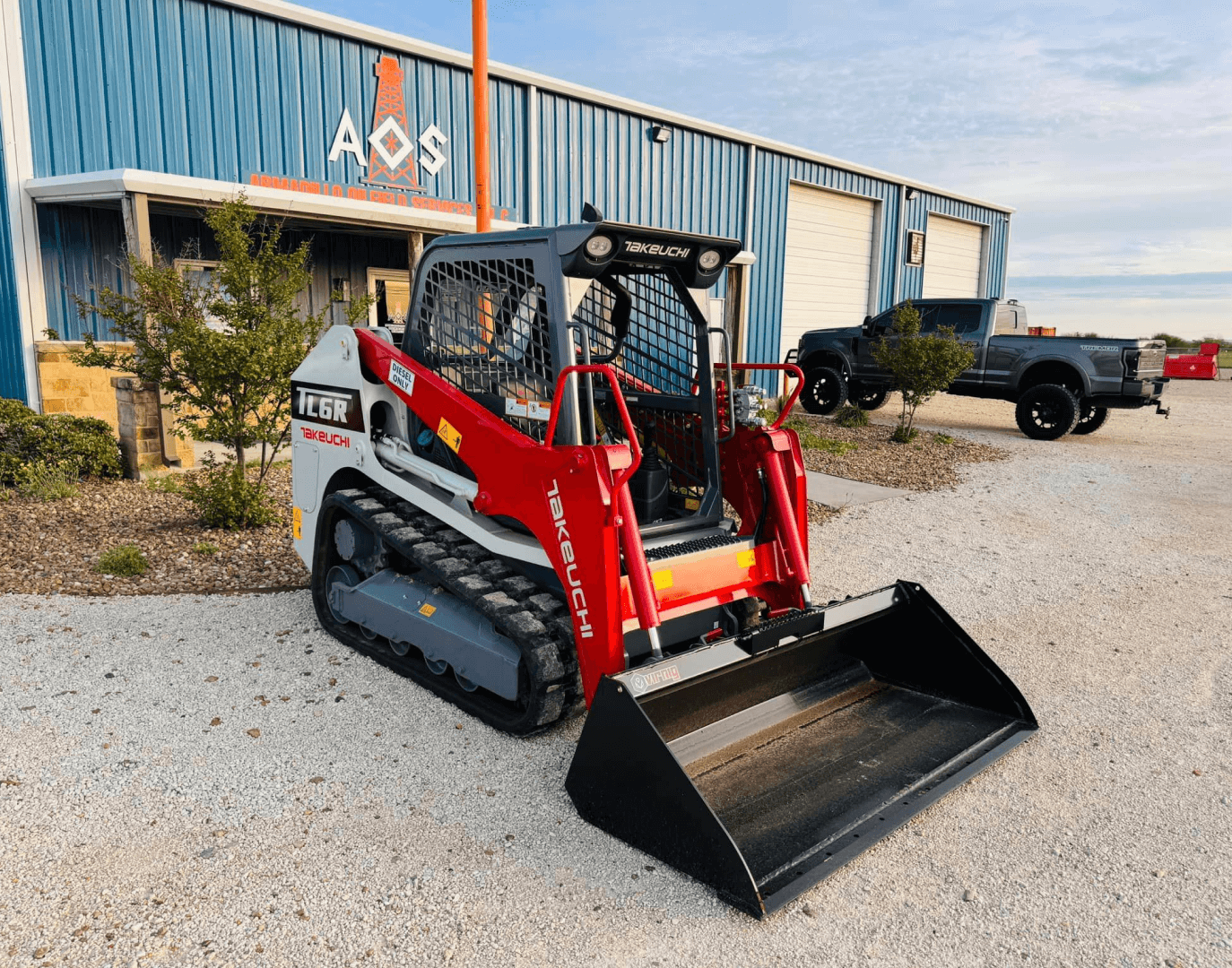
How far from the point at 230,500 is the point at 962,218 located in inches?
969

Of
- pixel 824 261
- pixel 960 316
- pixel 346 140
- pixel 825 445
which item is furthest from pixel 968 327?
pixel 346 140

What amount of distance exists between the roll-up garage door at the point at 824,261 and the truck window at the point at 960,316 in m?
5.18

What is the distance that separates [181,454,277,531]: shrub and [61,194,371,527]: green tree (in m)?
0.01

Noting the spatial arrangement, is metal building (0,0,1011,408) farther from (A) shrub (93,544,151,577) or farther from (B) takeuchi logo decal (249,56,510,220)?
(A) shrub (93,544,151,577)

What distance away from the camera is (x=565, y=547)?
3748mm

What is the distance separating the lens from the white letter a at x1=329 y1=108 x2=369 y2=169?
12.4 m

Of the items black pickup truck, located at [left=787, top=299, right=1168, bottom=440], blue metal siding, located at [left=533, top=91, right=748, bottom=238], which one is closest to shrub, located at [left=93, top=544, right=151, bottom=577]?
black pickup truck, located at [left=787, top=299, right=1168, bottom=440]

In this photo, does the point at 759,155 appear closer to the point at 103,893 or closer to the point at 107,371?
the point at 107,371

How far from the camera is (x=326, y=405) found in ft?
17.3

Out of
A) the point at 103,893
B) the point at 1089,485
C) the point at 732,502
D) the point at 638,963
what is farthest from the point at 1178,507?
the point at 103,893

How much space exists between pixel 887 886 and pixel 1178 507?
27.8ft

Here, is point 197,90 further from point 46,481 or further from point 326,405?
point 326,405

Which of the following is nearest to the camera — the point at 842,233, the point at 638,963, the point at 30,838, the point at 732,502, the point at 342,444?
the point at 638,963

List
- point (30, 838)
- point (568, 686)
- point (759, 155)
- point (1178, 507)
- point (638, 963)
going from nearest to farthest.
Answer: point (638, 963) → point (30, 838) → point (568, 686) → point (1178, 507) → point (759, 155)
